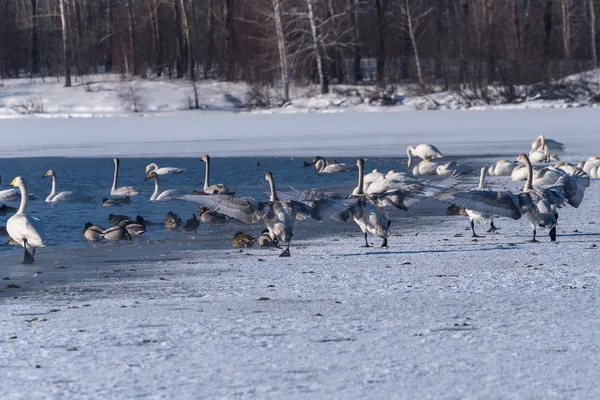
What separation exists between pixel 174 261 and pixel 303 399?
4.19 metres

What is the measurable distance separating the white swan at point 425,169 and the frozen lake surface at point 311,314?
12.8ft

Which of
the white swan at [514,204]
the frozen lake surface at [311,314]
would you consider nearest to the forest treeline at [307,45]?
the frozen lake surface at [311,314]

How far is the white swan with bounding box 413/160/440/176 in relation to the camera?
52.3 feet

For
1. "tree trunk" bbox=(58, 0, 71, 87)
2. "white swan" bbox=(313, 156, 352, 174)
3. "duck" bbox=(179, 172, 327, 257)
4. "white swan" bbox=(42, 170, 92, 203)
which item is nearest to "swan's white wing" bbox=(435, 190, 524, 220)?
"duck" bbox=(179, 172, 327, 257)

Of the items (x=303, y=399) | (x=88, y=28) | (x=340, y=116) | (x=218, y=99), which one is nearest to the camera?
(x=303, y=399)

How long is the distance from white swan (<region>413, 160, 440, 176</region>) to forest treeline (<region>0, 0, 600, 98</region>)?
19903mm

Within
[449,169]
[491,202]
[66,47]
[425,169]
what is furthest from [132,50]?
[491,202]

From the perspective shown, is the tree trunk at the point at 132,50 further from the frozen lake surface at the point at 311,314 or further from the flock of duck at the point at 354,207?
the flock of duck at the point at 354,207

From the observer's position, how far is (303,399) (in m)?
4.30

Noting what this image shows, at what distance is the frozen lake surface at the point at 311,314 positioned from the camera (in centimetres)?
456

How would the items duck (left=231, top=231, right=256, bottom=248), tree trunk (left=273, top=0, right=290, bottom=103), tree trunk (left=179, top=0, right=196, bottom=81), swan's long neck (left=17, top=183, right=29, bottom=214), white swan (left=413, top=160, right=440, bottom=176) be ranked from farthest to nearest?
tree trunk (left=179, top=0, right=196, bottom=81), tree trunk (left=273, top=0, right=290, bottom=103), white swan (left=413, top=160, right=440, bottom=176), swan's long neck (left=17, top=183, right=29, bottom=214), duck (left=231, top=231, right=256, bottom=248)

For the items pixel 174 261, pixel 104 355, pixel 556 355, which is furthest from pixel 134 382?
pixel 174 261

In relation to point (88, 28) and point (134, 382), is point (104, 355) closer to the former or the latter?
point (134, 382)

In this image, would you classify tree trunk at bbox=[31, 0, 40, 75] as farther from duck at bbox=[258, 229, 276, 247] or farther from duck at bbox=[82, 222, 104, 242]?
duck at bbox=[258, 229, 276, 247]
